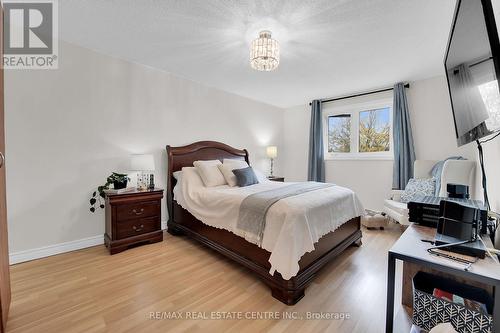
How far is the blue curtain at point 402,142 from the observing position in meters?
3.50

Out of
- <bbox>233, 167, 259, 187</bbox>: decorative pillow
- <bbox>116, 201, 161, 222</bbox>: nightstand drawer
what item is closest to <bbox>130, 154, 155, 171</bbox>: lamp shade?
<bbox>116, 201, 161, 222</bbox>: nightstand drawer

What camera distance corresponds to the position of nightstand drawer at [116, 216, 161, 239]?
247 cm

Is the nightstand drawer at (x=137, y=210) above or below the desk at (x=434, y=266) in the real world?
below

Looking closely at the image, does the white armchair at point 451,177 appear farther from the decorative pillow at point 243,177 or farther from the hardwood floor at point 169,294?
the decorative pillow at point 243,177

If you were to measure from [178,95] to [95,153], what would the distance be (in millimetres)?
1433

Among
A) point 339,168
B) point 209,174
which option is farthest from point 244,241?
point 339,168

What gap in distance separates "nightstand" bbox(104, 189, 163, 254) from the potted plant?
0.53 ft

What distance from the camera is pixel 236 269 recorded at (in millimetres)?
2135

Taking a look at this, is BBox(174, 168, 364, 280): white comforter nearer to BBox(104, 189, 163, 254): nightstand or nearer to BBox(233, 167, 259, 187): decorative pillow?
BBox(104, 189, 163, 254): nightstand

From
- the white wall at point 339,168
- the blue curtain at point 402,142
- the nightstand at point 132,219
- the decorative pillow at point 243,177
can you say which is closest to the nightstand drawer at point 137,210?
the nightstand at point 132,219

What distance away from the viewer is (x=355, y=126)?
4.29 meters

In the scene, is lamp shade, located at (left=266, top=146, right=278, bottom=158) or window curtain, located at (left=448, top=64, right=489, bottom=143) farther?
lamp shade, located at (left=266, top=146, right=278, bottom=158)

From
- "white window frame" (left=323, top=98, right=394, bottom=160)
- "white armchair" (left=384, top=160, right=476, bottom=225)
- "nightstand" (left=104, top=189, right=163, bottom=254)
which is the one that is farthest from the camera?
"white window frame" (left=323, top=98, right=394, bottom=160)

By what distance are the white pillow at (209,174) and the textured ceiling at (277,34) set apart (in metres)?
1.37
